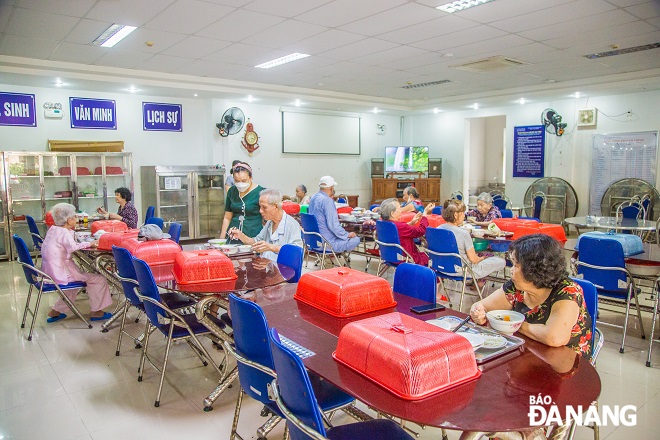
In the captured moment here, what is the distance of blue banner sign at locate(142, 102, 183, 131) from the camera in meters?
9.45

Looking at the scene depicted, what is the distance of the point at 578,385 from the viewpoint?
1.61 meters

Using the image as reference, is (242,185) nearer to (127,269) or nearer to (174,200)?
(127,269)

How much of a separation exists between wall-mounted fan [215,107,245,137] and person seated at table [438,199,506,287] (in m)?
6.25

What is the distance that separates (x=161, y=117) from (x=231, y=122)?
139 centimetres

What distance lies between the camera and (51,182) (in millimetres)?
8547

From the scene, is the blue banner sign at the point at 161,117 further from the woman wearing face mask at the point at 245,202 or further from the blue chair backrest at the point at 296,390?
the blue chair backrest at the point at 296,390

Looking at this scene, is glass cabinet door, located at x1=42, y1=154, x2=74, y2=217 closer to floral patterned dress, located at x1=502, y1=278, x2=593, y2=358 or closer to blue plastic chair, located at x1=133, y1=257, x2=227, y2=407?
blue plastic chair, located at x1=133, y1=257, x2=227, y2=407

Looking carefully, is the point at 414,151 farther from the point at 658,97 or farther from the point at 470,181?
the point at 658,97

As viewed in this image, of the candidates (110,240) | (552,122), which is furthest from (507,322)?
(552,122)

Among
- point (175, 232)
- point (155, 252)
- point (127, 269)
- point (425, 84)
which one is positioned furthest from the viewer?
point (425, 84)

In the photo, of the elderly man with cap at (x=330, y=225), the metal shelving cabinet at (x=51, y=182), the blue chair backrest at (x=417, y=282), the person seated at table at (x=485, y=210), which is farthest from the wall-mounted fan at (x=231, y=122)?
the blue chair backrest at (x=417, y=282)

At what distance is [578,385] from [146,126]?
9.37 meters

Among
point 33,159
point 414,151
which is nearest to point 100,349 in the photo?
point 33,159

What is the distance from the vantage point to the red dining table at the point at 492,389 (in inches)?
55.1
